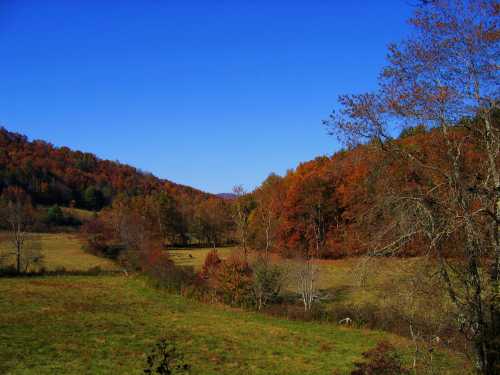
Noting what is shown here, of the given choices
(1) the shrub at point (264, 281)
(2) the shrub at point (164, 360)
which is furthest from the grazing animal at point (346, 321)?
(2) the shrub at point (164, 360)

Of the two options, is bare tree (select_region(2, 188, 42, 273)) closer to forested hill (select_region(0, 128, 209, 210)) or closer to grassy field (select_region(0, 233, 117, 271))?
grassy field (select_region(0, 233, 117, 271))

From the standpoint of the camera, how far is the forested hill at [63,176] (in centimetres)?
8206

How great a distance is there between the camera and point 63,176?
90500mm

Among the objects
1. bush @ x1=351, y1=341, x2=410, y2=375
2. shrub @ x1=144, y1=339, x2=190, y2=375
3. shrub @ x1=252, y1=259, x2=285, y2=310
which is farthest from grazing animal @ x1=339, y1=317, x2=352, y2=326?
shrub @ x1=144, y1=339, x2=190, y2=375

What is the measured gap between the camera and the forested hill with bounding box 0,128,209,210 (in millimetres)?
82062

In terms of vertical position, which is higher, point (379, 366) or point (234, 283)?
point (379, 366)

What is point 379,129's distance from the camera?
24.4 ft

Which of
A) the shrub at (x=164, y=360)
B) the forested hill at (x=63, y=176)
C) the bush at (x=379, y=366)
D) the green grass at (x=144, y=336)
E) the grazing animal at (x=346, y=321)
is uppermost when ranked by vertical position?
the forested hill at (x=63, y=176)

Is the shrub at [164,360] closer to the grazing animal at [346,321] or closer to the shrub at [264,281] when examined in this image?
the grazing animal at [346,321]

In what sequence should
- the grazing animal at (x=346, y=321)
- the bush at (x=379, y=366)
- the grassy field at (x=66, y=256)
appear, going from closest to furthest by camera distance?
the bush at (x=379, y=366) < the grazing animal at (x=346, y=321) < the grassy field at (x=66, y=256)

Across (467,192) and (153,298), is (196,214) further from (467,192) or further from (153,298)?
(467,192)

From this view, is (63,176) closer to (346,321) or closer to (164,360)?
(346,321)

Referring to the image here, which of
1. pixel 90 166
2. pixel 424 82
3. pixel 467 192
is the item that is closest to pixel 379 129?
pixel 424 82

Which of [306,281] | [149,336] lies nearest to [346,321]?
[306,281]
